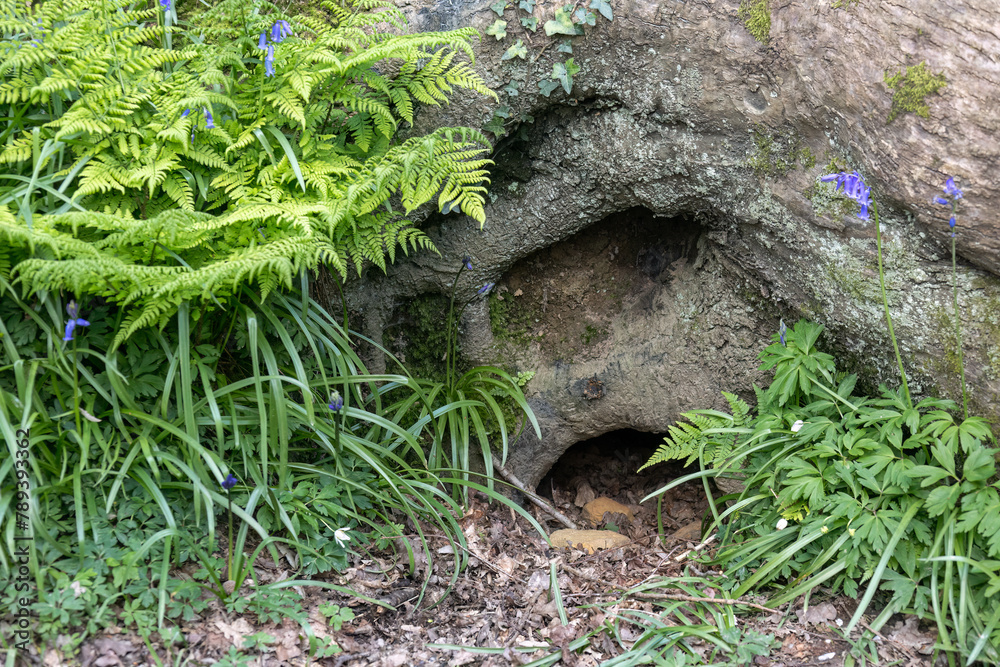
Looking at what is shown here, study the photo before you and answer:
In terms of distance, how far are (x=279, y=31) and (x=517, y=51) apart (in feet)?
3.65

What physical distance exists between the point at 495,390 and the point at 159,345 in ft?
5.84

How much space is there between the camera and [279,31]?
2.88 metres

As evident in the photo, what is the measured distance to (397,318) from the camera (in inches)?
153

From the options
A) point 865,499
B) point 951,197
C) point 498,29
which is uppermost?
point 498,29

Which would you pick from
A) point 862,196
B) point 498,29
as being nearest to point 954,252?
point 862,196

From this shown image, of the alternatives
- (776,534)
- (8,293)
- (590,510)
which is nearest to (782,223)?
(776,534)

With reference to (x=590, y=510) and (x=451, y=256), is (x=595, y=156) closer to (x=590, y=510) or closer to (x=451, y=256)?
(x=451, y=256)

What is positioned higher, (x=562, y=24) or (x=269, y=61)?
(x=562, y=24)

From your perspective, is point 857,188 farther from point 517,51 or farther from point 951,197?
point 517,51

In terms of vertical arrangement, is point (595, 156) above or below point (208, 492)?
above

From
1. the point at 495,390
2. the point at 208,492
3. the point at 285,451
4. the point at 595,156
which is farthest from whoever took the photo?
the point at 495,390

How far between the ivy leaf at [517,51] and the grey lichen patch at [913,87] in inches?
62.6

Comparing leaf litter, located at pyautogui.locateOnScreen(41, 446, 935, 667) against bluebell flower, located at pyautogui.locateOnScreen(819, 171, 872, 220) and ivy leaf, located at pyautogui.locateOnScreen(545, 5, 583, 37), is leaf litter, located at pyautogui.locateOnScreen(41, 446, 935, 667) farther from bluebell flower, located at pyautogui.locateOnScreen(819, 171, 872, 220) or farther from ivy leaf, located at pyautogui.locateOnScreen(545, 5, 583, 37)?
ivy leaf, located at pyautogui.locateOnScreen(545, 5, 583, 37)

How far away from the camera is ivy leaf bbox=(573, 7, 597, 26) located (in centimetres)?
327
